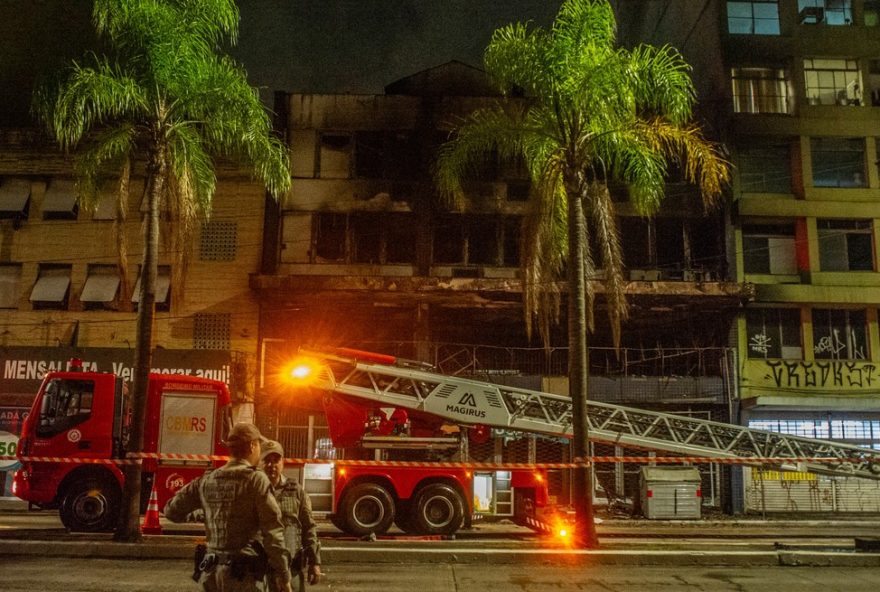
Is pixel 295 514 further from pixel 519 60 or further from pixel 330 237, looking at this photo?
pixel 330 237

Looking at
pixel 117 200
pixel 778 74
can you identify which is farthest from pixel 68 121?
pixel 778 74

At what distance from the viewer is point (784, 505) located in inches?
942

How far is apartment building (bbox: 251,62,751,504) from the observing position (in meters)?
25.0

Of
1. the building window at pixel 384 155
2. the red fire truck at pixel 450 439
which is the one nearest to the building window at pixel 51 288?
the building window at pixel 384 155

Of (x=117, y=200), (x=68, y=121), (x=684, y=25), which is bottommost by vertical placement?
(x=117, y=200)

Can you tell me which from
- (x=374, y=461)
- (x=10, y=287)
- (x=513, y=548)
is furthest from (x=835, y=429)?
(x=10, y=287)

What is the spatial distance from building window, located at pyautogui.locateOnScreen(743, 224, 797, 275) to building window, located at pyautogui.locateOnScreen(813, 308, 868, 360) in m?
1.83

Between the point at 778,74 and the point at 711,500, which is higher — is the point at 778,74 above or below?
above

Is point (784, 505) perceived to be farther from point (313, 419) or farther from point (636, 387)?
point (313, 419)

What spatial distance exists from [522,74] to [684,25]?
1954 centimetres

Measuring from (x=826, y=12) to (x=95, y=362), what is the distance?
28.0 m

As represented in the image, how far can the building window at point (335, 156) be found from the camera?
26250 mm

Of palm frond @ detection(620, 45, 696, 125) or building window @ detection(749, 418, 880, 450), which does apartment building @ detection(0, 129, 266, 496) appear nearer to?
palm frond @ detection(620, 45, 696, 125)

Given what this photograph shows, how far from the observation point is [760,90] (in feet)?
91.1
